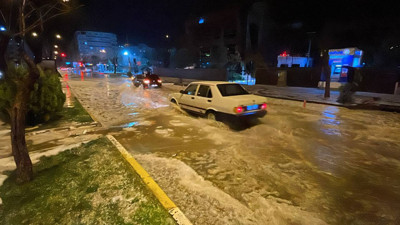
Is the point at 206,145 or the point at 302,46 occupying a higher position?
the point at 302,46

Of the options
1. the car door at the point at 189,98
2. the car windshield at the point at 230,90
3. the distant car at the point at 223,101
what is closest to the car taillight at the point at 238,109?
the distant car at the point at 223,101

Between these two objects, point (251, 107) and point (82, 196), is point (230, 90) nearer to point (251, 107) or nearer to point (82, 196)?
point (251, 107)

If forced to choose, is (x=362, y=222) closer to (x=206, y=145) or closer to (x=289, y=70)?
(x=206, y=145)

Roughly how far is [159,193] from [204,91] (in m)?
5.12

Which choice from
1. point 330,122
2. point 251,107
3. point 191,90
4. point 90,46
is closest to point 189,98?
point 191,90

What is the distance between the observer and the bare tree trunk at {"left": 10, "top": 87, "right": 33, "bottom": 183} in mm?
3666

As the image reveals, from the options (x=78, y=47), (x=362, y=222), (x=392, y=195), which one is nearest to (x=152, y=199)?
(x=362, y=222)

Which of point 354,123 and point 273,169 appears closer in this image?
point 273,169

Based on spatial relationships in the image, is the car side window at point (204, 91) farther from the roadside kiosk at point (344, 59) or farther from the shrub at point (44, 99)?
the roadside kiosk at point (344, 59)

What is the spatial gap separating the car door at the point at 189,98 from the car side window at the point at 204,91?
0.33m

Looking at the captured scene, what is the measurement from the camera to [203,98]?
8.09 meters

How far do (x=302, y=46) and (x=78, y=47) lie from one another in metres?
106

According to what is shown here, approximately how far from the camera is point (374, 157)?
207 inches

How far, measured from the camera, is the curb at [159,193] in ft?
9.75
